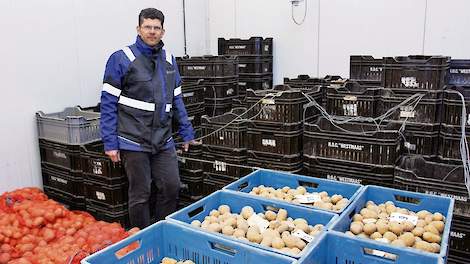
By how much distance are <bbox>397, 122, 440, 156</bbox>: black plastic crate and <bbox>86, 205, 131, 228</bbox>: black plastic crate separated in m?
2.19

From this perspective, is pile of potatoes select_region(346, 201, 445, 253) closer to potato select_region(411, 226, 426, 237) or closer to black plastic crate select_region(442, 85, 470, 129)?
potato select_region(411, 226, 426, 237)

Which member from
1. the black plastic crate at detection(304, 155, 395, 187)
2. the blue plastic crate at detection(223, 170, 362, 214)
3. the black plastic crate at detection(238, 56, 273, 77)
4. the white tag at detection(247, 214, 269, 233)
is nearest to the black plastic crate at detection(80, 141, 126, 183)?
the blue plastic crate at detection(223, 170, 362, 214)

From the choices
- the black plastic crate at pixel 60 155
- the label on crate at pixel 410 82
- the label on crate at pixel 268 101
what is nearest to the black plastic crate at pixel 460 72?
the label on crate at pixel 410 82

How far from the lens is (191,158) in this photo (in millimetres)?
3316

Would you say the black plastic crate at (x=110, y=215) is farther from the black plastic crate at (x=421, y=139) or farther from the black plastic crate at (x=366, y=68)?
the black plastic crate at (x=366, y=68)

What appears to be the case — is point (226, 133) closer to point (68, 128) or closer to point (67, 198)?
point (68, 128)

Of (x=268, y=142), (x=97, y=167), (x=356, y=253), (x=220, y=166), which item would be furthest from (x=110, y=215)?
(x=356, y=253)

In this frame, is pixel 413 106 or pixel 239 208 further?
pixel 413 106

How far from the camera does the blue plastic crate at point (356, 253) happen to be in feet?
4.63

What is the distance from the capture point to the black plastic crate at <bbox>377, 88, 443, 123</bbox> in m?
2.80

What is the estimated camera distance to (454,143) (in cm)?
272

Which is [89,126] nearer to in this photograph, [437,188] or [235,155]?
[235,155]

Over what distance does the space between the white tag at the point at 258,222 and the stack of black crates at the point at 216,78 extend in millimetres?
2665

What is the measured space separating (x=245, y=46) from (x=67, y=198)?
2.72 meters
